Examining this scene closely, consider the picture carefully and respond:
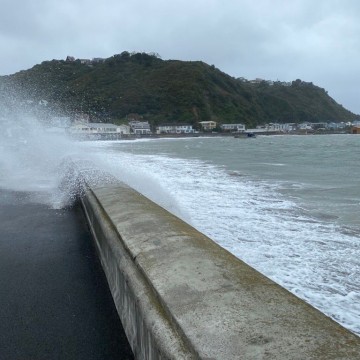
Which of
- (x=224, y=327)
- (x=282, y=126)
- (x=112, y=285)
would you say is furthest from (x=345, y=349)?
(x=282, y=126)

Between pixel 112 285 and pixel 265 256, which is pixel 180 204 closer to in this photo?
pixel 265 256

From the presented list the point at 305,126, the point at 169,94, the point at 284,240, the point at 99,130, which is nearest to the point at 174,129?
the point at 169,94

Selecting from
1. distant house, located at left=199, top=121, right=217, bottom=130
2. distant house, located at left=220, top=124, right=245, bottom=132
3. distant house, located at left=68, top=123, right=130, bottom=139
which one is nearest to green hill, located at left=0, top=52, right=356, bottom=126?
distant house, located at left=68, top=123, right=130, bottom=139

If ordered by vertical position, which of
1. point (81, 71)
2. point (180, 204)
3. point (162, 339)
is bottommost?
point (180, 204)

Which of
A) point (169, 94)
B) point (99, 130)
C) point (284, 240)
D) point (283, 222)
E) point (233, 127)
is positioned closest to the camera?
point (284, 240)

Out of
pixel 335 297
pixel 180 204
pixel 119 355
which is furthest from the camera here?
pixel 180 204

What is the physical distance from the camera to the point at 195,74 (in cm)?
14338

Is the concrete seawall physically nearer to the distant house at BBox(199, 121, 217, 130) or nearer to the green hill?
the green hill

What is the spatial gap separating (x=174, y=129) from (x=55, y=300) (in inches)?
4886

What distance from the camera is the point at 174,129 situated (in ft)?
414

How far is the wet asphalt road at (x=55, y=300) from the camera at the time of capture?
105 inches

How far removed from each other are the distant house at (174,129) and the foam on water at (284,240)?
116 metres

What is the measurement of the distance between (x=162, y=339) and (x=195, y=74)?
14707cm

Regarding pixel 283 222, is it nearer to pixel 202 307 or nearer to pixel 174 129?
pixel 202 307
